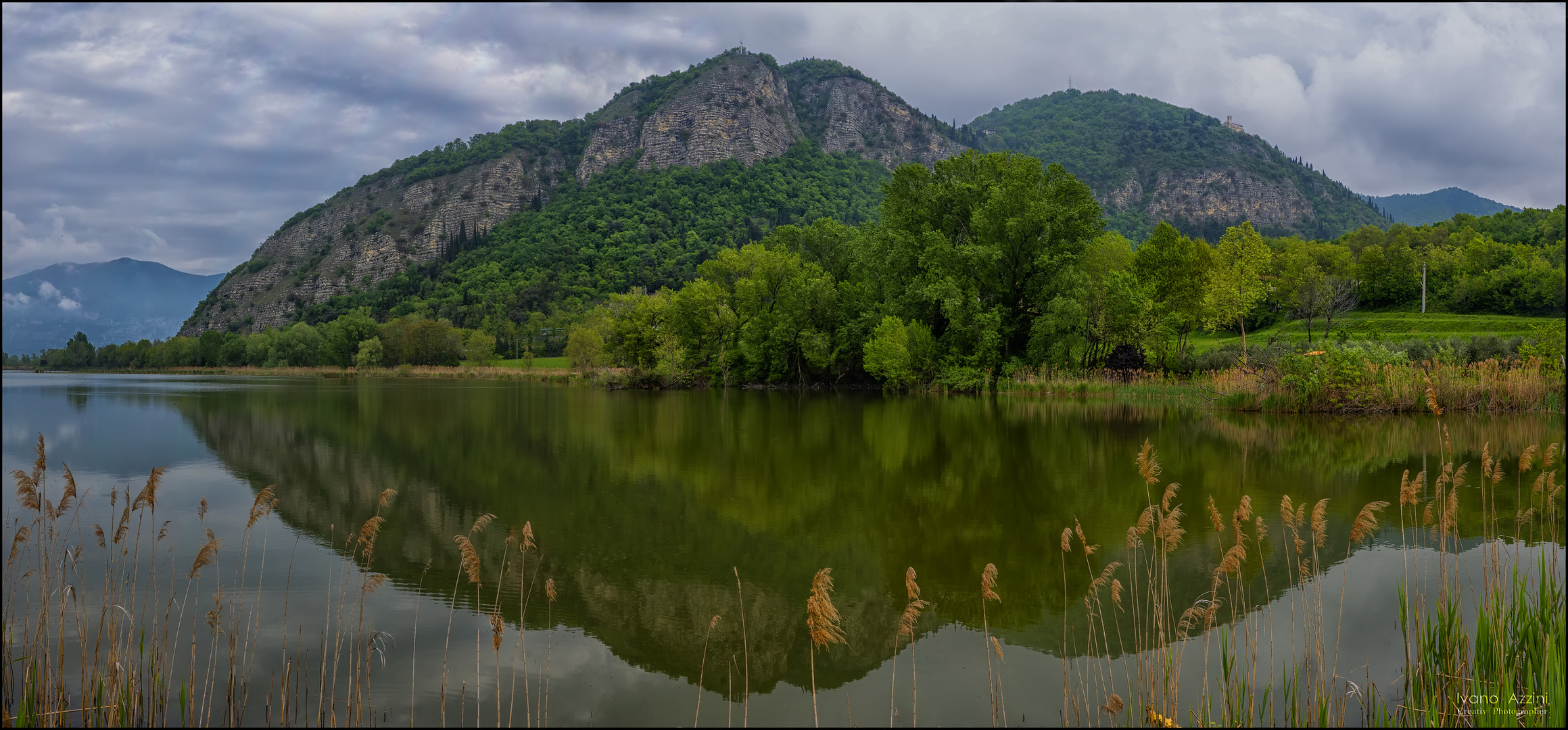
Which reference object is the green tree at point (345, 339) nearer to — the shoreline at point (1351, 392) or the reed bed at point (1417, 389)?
the shoreline at point (1351, 392)

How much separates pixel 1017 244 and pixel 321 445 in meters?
34.3

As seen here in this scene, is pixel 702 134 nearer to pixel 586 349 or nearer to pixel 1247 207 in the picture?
pixel 586 349

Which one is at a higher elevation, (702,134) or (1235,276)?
(702,134)

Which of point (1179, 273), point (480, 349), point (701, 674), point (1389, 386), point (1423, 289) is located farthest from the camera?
point (480, 349)

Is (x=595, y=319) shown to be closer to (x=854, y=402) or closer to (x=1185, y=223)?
(x=854, y=402)

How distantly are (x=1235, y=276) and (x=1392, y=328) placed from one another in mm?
25133

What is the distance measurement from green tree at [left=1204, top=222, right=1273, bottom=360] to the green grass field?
8.39 meters

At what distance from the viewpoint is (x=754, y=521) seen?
9.97 m

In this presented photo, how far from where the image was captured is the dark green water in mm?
5297

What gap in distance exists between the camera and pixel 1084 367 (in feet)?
126

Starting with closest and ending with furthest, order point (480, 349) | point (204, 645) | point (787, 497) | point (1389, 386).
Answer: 1. point (204, 645)
2. point (787, 497)
3. point (1389, 386)
4. point (480, 349)

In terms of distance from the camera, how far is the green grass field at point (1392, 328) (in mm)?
46812

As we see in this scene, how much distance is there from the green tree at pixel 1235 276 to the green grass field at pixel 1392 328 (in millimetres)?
8389

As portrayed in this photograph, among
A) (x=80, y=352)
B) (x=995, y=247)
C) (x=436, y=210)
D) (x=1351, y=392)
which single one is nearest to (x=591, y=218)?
(x=436, y=210)
